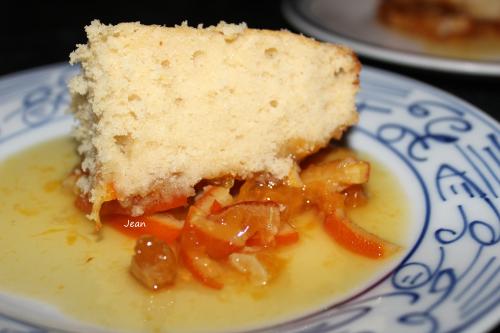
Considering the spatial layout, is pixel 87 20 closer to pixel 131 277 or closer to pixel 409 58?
pixel 409 58

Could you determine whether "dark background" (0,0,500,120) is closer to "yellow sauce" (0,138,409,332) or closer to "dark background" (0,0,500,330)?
"dark background" (0,0,500,330)

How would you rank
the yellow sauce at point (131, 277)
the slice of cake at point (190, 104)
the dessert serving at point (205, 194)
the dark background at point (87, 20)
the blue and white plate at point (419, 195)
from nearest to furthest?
the blue and white plate at point (419, 195), the yellow sauce at point (131, 277), the dessert serving at point (205, 194), the slice of cake at point (190, 104), the dark background at point (87, 20)

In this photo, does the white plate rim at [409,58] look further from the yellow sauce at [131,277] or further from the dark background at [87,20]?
the yellow sauce at [131,277]

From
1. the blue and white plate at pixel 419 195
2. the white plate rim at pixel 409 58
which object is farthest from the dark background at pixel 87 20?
the blue and white plate at pixel 419 195

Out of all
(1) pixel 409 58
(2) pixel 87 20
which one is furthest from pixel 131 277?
(2) pixel 87 20

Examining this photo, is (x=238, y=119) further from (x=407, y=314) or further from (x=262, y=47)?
(x=407, y=314)

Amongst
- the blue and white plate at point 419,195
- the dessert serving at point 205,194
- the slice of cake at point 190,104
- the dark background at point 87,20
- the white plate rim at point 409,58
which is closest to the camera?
the blue and white plate at point 419,195

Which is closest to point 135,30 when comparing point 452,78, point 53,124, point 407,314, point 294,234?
point 294,234
